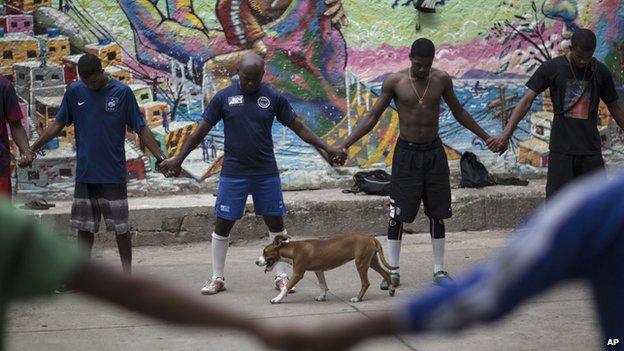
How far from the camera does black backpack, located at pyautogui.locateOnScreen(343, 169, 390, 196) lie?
1095cm

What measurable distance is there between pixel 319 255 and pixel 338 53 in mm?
4000

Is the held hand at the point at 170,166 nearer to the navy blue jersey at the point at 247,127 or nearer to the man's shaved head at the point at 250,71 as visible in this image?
the navy blue jersey at the point at 247,127

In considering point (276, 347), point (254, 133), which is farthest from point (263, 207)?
point (276, 347)

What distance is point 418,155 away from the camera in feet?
28.0

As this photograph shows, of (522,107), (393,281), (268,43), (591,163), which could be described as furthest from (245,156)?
(268,43)

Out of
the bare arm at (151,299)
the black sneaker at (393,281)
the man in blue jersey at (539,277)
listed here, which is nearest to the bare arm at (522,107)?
the black sneaker at (393,281)

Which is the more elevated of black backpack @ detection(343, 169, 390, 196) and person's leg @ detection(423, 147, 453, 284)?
person's leg @ detection(423, 147, 453, 284)

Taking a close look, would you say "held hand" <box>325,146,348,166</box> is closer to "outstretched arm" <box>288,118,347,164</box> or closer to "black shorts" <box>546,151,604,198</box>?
"outstretched arm" <box>288,118,347,164</box>

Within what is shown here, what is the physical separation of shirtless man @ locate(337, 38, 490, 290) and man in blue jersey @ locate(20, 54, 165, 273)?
6.26 ft

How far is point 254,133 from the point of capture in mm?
8328

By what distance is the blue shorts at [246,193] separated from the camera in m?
8.38

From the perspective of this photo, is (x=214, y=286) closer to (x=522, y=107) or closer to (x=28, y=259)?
(x=522, y=107)

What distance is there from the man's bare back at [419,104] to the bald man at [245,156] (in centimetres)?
90

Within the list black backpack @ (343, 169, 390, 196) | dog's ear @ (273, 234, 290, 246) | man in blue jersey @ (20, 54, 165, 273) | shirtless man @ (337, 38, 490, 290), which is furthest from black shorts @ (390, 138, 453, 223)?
black backpack @ (343, 169, 390, 196)
